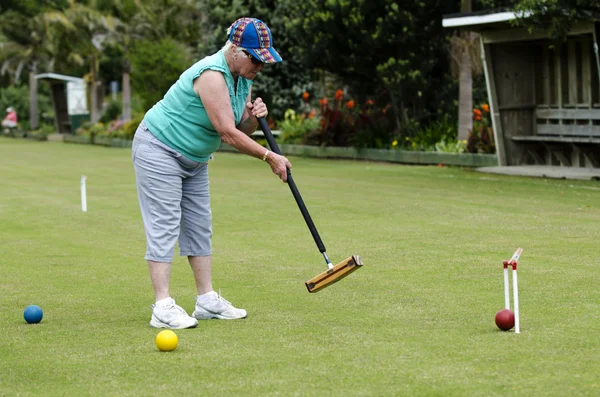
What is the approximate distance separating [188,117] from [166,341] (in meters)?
1.46

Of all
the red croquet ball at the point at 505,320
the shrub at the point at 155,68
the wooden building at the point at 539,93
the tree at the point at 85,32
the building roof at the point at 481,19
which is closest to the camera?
the red croquet ball at the point at 505,320

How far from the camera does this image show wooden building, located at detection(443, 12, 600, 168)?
753 inches

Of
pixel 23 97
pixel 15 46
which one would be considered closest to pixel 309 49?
pixel 15 46

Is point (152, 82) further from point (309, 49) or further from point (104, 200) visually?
point (104, 200)

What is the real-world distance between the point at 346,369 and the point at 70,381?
1.23m

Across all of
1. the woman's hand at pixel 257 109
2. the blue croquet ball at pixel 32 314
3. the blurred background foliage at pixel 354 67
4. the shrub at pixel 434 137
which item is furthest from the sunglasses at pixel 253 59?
the shrub at pixel 434 137

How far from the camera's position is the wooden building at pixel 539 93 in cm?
1912

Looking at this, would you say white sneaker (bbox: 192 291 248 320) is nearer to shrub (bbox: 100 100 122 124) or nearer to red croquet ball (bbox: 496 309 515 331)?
red croquet ball (bbox: 496 309 515 331)

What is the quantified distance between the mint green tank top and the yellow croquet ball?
129 centimetres

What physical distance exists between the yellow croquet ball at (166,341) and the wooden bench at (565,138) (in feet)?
45.0

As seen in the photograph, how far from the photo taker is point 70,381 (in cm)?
506

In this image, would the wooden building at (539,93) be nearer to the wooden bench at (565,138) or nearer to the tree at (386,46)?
the wooden bench at (565,138)

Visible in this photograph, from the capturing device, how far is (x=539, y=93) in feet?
67.4

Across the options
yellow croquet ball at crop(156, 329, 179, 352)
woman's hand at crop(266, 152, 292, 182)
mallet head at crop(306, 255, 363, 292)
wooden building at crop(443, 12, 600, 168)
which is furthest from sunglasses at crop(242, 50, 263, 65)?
wooden building at crop(443, 12, 600, 168)
